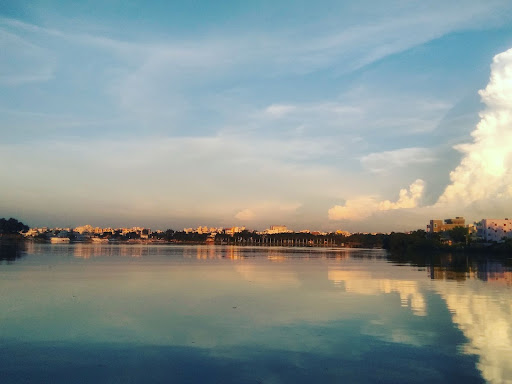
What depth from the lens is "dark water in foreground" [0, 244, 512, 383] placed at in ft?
36.8

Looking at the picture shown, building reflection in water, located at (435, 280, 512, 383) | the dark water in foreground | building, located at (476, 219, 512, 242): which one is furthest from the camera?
building, located at (476, 219, 512, 242)

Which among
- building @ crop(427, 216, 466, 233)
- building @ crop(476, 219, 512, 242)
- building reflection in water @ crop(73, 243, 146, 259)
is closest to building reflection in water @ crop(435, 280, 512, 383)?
building reflection in water @ crop(73, 243, 146, 259)

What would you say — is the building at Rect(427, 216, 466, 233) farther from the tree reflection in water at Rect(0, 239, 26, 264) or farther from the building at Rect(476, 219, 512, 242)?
the tree reflection in water at Rect(0, 239, 26, 264)

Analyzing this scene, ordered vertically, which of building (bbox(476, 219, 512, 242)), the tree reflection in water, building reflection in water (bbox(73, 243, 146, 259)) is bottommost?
building reflection in water (bbox(73, 243, 146, 259))

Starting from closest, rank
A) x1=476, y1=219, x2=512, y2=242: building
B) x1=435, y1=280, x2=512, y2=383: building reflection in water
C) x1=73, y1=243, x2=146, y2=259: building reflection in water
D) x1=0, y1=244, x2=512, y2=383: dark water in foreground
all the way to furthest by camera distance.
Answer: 1. x1=0, y1=244, x2=512, y2=383: dark water in foreground
2. x1=435, y1=280, x2=512, y2=383: building reflection in water
3. x1=73, y1=243, x2=146, y2=259: building reflection in water
4. x1=476, y1=219, x2=512, y2=242: building

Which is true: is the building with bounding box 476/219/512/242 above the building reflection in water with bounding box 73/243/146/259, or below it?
above

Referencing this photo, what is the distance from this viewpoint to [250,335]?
15086 millimetres

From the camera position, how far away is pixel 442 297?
24031 millimetres

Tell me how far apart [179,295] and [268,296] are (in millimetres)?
4625

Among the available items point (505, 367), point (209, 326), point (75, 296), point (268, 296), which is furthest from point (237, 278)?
point (505, 367)

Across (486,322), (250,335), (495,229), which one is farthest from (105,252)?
(495,229)

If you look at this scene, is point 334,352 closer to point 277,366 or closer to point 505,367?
point 277,366

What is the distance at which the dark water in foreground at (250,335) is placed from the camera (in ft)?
36.8

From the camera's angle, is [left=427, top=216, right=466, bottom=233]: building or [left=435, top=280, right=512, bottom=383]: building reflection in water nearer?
[left=435, top=280, right=512, bottom=383]: building reflection in water
